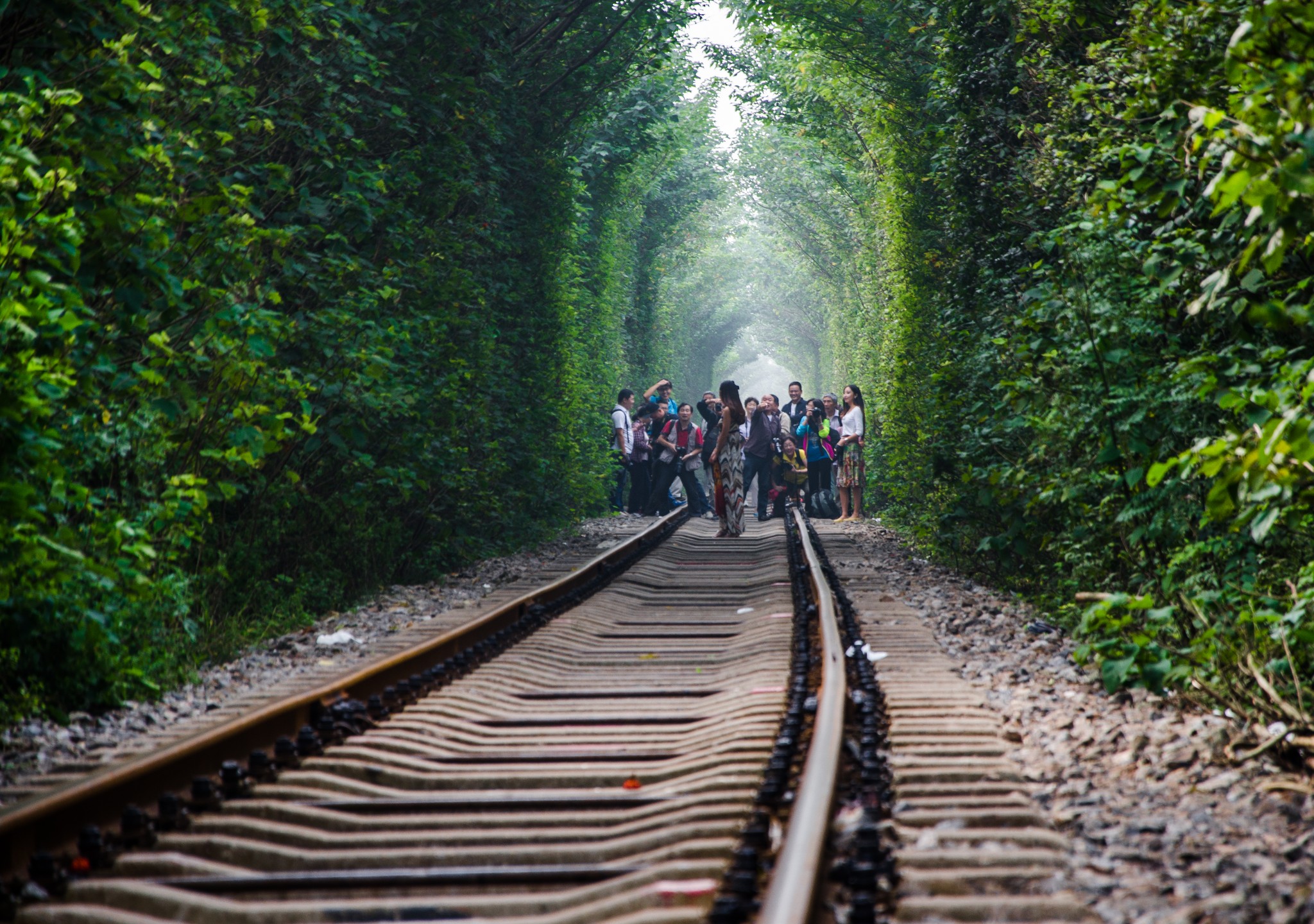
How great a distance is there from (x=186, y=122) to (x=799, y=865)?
6.45 metres

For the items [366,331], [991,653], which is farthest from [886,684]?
[366,331]

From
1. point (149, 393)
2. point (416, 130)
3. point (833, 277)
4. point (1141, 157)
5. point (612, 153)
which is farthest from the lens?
point (833, 277)

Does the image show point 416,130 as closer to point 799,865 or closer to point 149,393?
point 149,393

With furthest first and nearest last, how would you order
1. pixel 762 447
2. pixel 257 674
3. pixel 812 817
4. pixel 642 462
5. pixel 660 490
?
pixel 642 462, pixel 660 490, pixel 762 447, pixel 257 674, pixel 812 817

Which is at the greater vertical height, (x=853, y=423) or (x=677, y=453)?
(x=853, y=423)

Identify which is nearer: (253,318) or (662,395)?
(253,318)

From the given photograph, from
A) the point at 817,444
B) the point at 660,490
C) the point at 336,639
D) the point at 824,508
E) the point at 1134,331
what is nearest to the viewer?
the point at 1134,331

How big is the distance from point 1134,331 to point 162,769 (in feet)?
17.3

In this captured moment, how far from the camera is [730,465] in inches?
590

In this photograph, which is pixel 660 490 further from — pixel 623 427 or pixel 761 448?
pixel 761 448

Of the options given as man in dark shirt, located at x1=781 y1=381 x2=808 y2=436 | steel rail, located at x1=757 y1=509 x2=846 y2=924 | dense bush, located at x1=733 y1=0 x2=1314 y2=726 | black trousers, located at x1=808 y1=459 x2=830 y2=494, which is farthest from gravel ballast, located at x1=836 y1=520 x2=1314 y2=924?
man in dark shirt, located at x1=781 y1=381 x2=808 y2=436

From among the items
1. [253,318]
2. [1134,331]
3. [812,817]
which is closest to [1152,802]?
[812,817]

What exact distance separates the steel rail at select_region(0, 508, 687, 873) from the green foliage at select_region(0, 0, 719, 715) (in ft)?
3.60

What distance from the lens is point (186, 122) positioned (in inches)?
296
